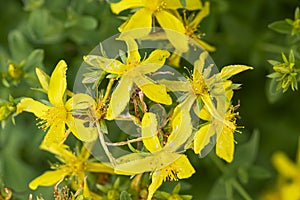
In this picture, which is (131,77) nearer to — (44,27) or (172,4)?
(172,4)

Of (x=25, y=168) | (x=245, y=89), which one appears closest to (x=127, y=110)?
(x=25, y=168)

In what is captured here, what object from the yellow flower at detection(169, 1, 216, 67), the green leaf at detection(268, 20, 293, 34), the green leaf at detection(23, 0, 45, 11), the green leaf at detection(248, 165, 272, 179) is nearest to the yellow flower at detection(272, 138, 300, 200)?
the green leaf at detection(248, 165, 272, 179)

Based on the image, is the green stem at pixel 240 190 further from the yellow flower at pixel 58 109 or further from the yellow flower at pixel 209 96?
the yellow flower at pixel 58 109

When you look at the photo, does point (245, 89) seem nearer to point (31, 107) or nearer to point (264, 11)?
point (264, 11)

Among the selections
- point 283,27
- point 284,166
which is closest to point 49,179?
point 283,27

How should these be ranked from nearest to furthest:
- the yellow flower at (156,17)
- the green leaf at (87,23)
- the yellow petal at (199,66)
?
the yellow petal at (199,66), the yellow flower at (156,17), the green leaf at (87,23)

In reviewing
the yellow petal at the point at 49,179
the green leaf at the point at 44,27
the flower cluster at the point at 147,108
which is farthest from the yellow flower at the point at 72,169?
the green leaf at the point at 44,27
